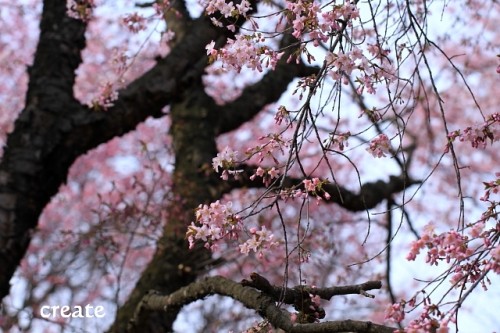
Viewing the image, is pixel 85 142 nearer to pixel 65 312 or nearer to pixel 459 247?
pixel 65 312

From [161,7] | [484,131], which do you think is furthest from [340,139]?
[161,7]

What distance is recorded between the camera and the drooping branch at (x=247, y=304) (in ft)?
8.86

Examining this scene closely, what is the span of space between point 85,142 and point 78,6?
1.09 metres

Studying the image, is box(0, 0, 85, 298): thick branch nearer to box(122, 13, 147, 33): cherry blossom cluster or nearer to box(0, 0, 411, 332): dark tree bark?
box(0, 0, 411, 332): dark tree bark

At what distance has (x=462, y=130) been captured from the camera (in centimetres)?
298

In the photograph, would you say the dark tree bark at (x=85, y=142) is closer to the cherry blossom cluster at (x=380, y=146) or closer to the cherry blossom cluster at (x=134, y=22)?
the cherry blossom cluster at (x=134, y=22)

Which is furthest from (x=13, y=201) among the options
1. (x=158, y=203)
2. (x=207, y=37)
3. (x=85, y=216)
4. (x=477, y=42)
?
(x=85, y=216)

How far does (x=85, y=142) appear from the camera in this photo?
585 centimetres

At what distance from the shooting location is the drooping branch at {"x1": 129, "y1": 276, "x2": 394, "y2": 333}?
8.86 feet

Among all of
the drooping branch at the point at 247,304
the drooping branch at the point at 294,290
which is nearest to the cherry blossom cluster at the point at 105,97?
the drooping branch at the point at 247,304

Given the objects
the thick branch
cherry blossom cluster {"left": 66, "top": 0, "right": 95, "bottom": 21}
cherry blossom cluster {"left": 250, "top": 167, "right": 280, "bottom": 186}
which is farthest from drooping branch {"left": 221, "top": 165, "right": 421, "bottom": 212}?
cherry blossom cluster {"left": 250, "top": 167, "right": 280, "bottom": 186}

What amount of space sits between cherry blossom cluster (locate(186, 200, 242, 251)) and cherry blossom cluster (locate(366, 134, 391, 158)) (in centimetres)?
69

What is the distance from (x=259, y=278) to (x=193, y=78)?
3.49 metres

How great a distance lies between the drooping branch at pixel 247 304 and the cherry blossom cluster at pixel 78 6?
91.6 inches
